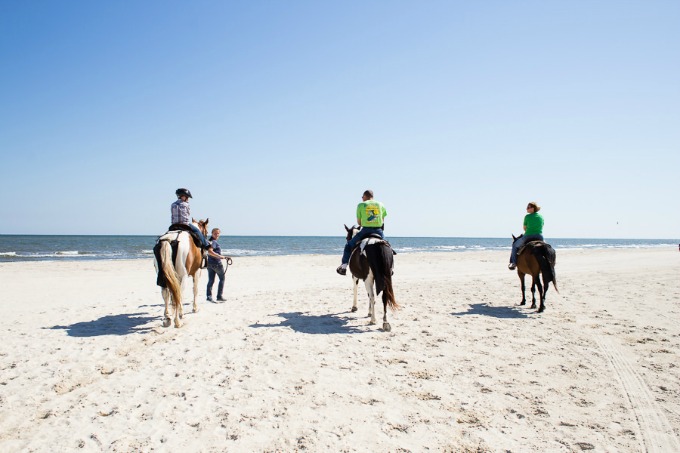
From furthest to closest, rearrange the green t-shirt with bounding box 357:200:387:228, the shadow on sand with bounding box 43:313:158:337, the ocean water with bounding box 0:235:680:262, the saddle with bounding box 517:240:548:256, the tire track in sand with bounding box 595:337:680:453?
the ocean water with bounding box 0:235:680:262 → the saddle with bounding box 517:240:548:256 → the green t-shirt with bounding box 357:200:387:228 → the shadow on sand with bounding box 43:313:158:337 → the tire track in sand with bounding box 595:337:680:453

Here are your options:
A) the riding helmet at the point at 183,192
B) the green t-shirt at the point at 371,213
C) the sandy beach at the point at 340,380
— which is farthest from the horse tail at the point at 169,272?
the green t-shirt at the point at 371,213

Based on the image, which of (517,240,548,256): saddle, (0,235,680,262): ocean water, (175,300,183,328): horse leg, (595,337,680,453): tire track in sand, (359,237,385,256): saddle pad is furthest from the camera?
(0,235,680,262): ocean water

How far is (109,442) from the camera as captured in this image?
304 cm

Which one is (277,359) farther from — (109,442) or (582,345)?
(582,345)

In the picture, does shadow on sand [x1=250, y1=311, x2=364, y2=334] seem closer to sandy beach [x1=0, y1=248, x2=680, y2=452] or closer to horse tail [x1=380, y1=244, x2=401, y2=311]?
sandy beach [x1=0, y1=248, x2=680, y2=452]

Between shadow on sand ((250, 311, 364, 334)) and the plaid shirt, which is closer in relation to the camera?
shadow on sand ((250, 311, 364, 334))

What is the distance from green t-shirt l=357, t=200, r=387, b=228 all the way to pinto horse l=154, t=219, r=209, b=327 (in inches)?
141

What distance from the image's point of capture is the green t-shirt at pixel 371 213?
7.25 meters

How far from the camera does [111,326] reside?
686cm

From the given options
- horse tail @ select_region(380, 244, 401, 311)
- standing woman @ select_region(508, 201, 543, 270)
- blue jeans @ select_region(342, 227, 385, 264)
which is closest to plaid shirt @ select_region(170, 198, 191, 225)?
blue jeans @ select_region(342, 227, 385, 264)

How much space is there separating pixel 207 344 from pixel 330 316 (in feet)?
9.72

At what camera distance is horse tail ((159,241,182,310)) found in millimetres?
6387

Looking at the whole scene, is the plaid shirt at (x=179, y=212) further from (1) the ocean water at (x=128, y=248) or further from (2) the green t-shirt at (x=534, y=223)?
(1) the ocean water at (x=128, y=248)

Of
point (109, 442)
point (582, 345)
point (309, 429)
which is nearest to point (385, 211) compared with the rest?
point (582, 345)
